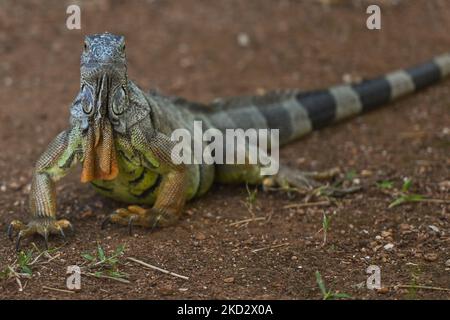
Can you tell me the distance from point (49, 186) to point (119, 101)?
2.54 ft

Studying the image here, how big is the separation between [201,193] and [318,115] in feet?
6.00

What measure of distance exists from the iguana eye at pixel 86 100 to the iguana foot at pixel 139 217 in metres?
0.73


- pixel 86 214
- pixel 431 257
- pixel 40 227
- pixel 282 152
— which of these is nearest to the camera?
pixel 431 257

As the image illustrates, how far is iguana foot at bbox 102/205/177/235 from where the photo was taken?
501 centimetres

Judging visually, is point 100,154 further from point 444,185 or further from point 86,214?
point 444,185

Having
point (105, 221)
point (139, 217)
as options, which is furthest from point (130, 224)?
point (105, 221)

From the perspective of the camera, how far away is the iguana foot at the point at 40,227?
4820mm

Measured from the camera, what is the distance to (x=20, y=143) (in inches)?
271

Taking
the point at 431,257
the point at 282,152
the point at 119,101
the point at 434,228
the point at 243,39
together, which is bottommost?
the point at 431,257

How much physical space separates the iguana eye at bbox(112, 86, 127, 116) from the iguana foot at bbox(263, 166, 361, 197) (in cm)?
145

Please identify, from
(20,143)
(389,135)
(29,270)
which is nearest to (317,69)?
(389,135)

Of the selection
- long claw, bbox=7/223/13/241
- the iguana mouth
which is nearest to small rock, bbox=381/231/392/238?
the iguana mouth

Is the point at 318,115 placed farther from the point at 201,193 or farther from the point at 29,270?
the point at 29,270

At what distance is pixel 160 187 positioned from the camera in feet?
17.0
